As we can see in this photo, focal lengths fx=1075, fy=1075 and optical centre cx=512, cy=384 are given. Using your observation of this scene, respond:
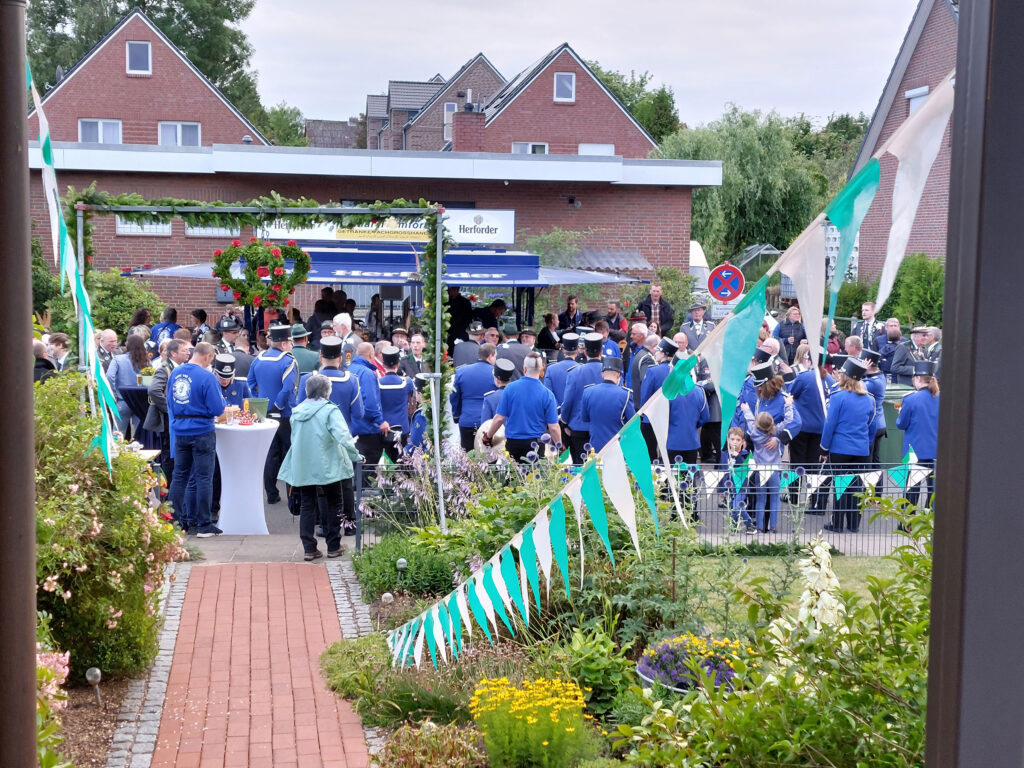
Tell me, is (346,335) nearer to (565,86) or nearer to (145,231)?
(145,231)

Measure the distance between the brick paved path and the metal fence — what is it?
0.86m

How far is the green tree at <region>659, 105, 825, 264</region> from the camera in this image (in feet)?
139

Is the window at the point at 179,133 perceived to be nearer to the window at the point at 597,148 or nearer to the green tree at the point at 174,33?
the window at the point at 597,148

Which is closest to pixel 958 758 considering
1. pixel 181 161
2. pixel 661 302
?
pixel 661 302

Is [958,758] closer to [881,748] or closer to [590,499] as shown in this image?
[881,748]

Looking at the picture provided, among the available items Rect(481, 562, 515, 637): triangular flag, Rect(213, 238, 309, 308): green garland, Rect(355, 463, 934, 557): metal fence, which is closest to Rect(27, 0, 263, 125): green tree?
Rect(213, 238, 309, 308): green garland

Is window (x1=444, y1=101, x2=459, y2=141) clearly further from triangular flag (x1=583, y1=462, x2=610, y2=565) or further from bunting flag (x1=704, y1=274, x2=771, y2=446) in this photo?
bunting flag (x1=704, y1=274, x2=771, y2=446)

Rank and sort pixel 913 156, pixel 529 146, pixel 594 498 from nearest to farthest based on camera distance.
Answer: pixel 913 156 < pixel 594 498 < pixel 529 146

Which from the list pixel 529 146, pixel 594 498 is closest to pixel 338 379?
pixel 594 498

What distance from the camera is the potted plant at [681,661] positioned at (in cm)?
557

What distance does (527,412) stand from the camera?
11.0 meters

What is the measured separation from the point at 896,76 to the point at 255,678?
95.4ft

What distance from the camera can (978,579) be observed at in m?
2.05

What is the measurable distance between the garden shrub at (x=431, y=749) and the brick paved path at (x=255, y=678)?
462mm
